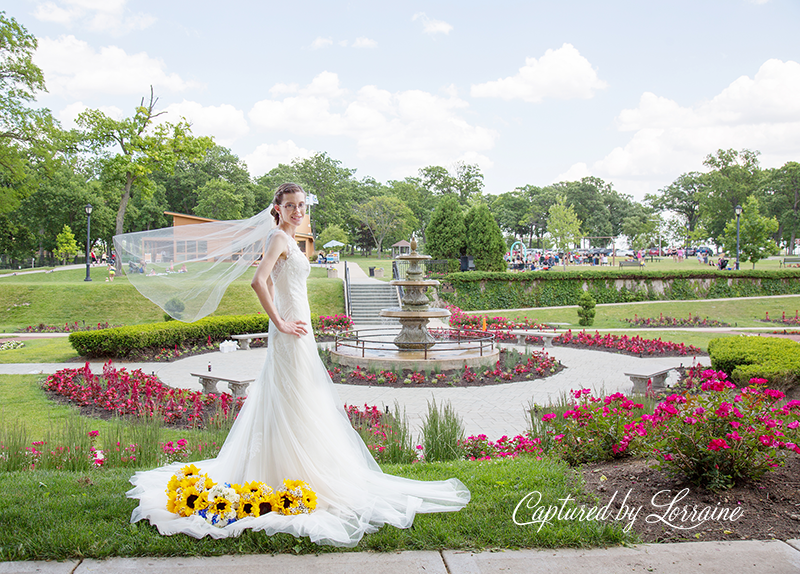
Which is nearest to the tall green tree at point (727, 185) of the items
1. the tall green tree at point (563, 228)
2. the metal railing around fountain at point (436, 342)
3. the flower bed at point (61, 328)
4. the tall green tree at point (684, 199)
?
the tall green tree at point (684, 199)

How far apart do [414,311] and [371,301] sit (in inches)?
483

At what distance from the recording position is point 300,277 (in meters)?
4.05

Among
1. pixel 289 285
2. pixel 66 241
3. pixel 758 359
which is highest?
pixel 66 241

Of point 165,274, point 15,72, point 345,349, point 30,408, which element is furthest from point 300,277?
point 15,72

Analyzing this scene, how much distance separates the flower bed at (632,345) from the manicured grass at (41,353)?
13819 mm

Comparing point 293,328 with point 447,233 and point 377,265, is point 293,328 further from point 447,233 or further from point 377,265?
point 377,265

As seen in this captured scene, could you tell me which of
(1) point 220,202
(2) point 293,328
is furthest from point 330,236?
(2) point 293,328

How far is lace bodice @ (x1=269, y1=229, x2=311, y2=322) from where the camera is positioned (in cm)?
396

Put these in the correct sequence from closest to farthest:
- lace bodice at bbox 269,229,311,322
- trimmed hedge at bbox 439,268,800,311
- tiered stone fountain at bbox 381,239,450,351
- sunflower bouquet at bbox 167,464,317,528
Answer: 1. sunflower bouquet at bbox 167,464,317,528
2. lace bodice at bbox 269,229,311,322
3. tiered stone fountain at bbox 381,239,450,351
4. trimmed hedge at bbox 439,268,800,311

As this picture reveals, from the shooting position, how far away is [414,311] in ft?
41.4

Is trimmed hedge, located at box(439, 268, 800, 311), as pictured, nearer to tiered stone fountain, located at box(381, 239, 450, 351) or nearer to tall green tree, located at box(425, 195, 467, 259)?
tall green tree, located at box(425, 195, 467, 259)

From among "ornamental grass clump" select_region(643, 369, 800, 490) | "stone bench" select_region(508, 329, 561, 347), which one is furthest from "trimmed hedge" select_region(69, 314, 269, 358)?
"ornamental grass clump" select_region(643, 369, 800, 490)

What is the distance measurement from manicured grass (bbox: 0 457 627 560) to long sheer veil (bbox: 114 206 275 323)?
5.34 ft

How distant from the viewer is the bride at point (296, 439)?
3.68 metres
